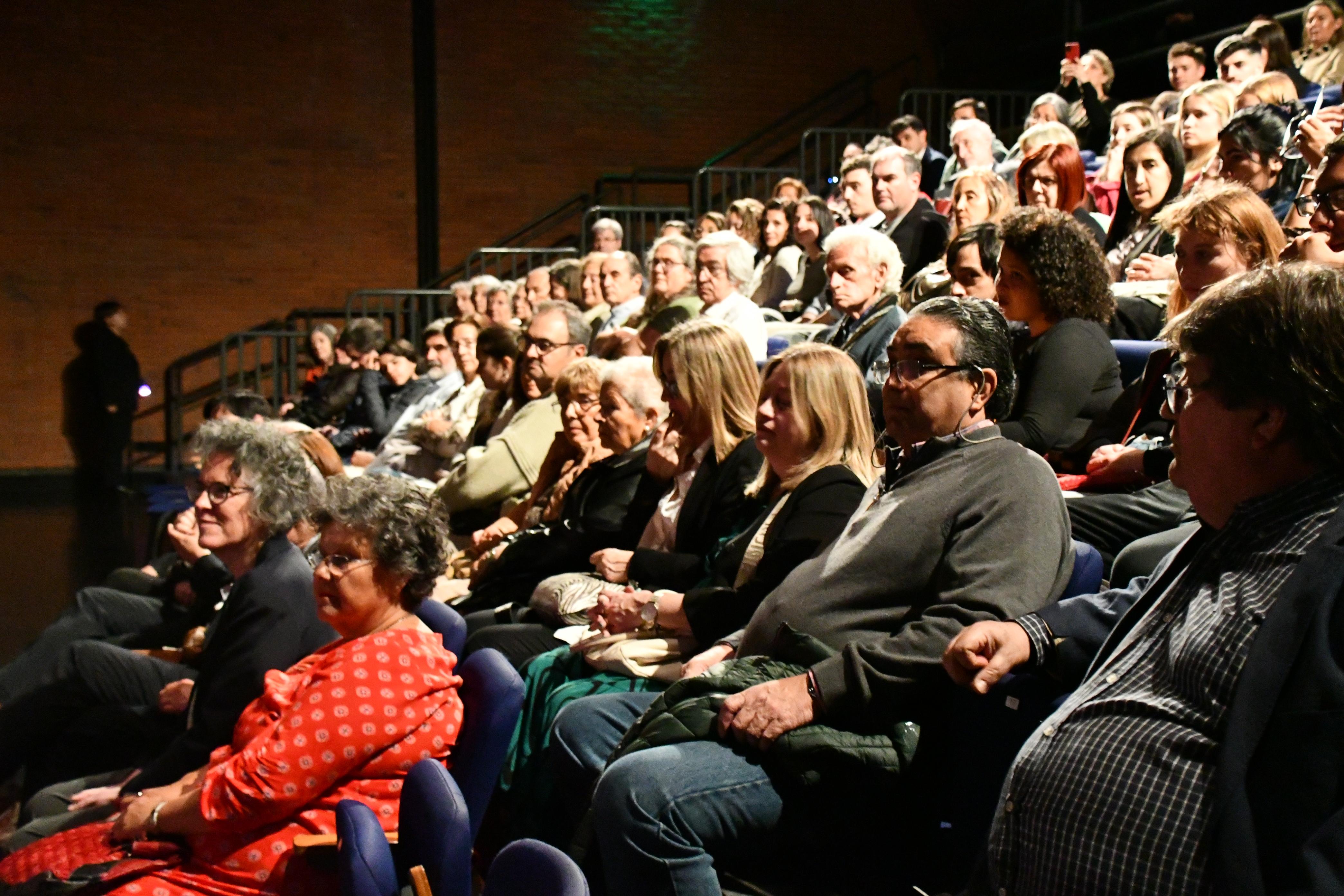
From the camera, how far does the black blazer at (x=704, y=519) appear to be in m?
2.91

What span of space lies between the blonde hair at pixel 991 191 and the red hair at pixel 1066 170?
0.15m

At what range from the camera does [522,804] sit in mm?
2736

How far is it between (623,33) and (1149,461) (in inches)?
383

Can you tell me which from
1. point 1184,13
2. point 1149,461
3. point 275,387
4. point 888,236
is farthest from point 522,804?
point 1184,13

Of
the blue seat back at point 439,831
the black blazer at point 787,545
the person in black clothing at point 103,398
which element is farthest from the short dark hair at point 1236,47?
the person in black clothing at point 103,398

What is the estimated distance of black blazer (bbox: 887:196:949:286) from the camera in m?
5.20

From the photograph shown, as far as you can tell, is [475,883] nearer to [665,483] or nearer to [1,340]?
[665,483]

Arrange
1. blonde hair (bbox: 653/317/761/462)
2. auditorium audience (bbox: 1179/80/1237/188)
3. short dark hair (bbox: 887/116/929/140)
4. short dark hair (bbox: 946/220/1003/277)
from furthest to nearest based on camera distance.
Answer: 1. short dark hair (bbox: 887/116/929/140)
2. auditorium audience (bbox: 1179/80/1237/188)
3. short dark hair (bbox: 946/220/1003/277)
4. blonde hair (bbox: 653/317/761/462)

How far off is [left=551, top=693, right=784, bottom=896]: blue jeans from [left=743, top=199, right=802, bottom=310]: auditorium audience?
4.77m

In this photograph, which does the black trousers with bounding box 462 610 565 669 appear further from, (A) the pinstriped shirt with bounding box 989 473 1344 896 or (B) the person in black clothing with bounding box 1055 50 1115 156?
(B) the person in black clothing with bounding box 1055 50 1115 156

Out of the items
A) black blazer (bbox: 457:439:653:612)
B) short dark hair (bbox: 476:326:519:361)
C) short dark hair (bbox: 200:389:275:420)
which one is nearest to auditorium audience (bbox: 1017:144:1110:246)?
black blazer (bbox: 457:439:653:612)

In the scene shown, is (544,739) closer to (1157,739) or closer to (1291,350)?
(1157,739)

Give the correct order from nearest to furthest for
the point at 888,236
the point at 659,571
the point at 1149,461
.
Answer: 1. the point at 1149,461
2. the point at 659,571
3. the point at 888,236

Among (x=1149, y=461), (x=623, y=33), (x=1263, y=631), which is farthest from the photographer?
(x=623, y=33)
